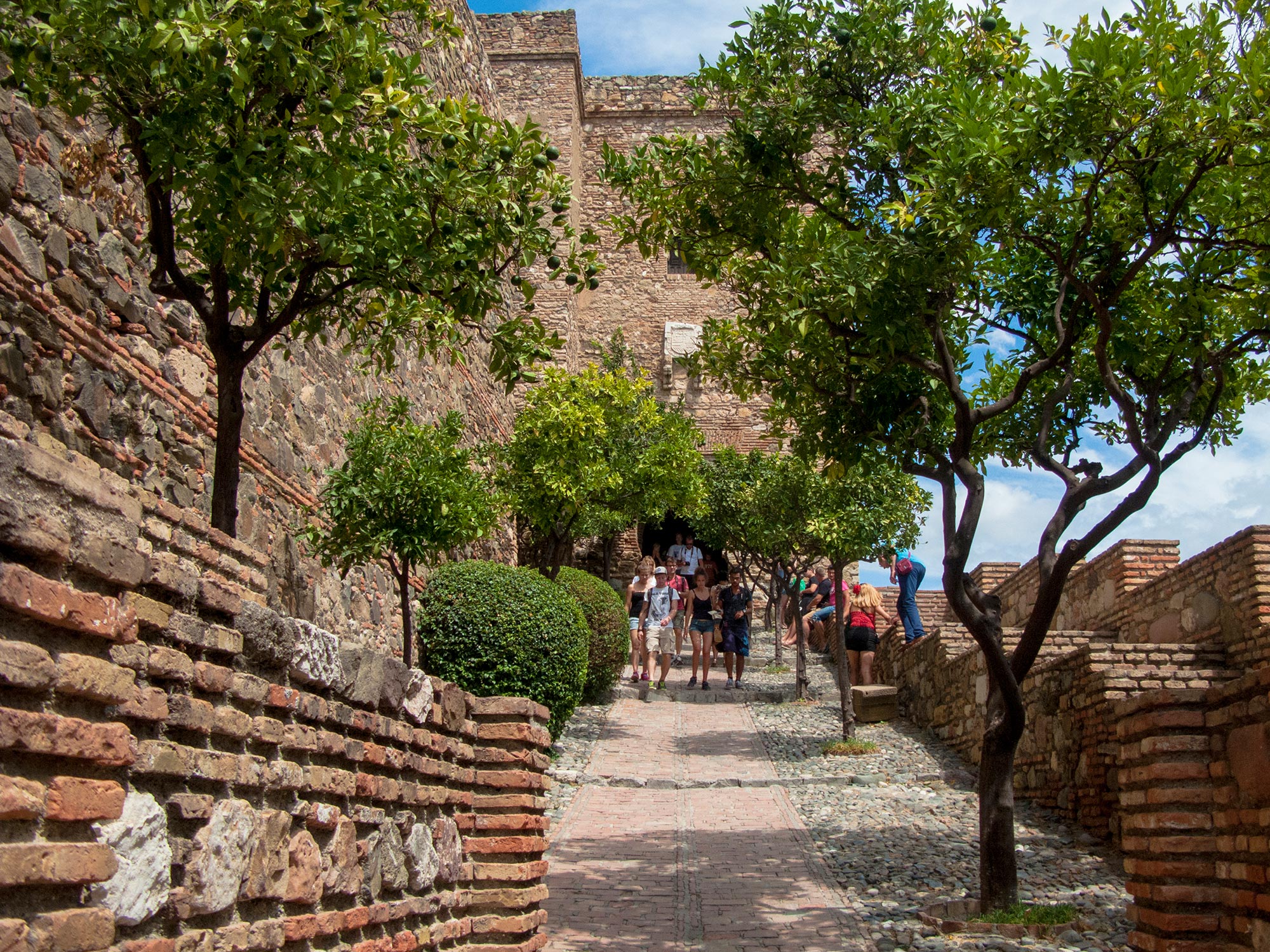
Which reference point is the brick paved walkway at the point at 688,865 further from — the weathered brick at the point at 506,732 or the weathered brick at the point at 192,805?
the weathered brick at the point at 192,805

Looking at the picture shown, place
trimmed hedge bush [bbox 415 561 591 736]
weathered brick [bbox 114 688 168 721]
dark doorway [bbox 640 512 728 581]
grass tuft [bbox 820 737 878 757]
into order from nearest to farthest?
weathered brick [bbox 114 688 168 721]
trimmed hedge bush [bbox 415 561 591 736]
grass tuft [bbox 820 737 878 757]
dark doorway [bbox 640 512 728 581]

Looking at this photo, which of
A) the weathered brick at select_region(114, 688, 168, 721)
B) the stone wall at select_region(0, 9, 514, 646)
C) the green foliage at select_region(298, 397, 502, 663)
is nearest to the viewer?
the weathered brick at select_region(114, 688, 168, 721)

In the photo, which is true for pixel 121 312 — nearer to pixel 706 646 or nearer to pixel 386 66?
pixel 386 66

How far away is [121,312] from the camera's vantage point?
21.1 feet

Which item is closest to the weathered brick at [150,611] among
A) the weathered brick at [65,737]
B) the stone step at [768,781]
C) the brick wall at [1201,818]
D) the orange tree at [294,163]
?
the weathered brick at [65,737]

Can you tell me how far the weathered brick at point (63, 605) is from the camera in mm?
2049

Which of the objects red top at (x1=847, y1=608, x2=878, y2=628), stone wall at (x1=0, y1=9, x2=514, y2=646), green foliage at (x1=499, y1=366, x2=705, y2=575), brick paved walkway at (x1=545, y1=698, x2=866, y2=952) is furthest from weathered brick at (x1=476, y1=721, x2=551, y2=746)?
red top at (x1=847, y1=608, x2=878, y2=628)

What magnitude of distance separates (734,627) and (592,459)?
3377mm

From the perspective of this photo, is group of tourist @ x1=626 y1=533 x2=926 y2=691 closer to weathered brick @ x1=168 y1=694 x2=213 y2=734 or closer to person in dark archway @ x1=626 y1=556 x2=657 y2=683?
person in dark archway @ x1=626 y1=556 x2=657 y2=683

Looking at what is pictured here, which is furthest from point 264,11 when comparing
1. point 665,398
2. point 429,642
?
point 665,398

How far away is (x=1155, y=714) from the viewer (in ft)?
17.5

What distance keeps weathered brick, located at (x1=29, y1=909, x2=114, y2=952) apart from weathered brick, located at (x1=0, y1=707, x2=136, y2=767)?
10.9 inches

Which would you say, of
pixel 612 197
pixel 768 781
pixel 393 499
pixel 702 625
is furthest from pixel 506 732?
pixel 612 197

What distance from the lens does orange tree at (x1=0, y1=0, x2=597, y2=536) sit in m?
4.43
